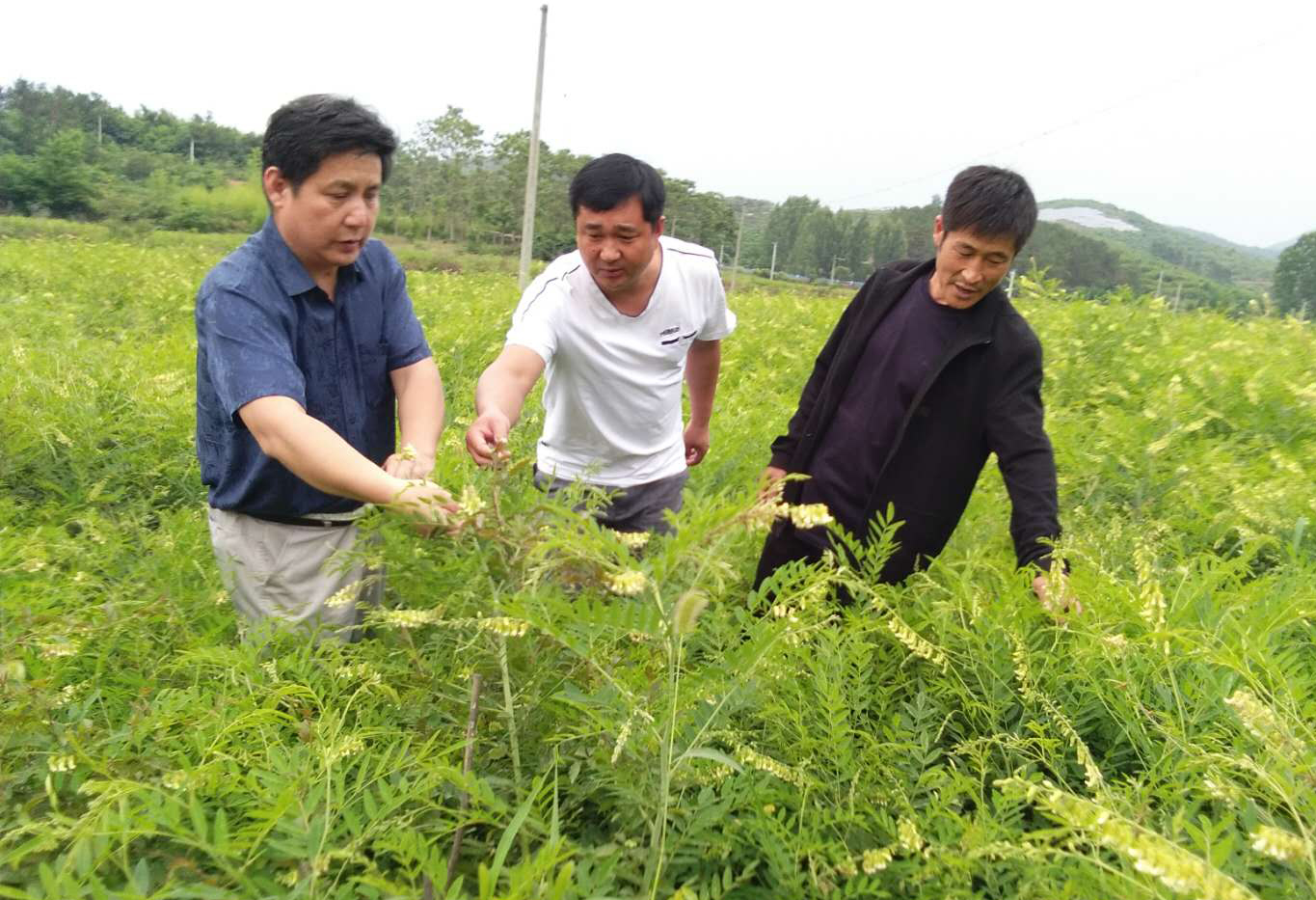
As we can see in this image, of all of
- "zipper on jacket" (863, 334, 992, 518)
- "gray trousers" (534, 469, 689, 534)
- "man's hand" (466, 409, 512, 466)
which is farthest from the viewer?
"gray trousers" (534, 469, 689, 534)

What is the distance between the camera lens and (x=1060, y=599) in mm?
1933

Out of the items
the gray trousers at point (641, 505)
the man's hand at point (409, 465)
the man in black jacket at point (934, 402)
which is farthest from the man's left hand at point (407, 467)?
the gray trousers at point (641, 505)

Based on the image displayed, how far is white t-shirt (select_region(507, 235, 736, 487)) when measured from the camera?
2857 mm

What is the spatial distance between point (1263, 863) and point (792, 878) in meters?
0.61

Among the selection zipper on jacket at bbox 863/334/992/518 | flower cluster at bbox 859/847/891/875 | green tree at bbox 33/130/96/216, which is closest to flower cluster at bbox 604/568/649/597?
flower cluster at bbox 859/847/891/875

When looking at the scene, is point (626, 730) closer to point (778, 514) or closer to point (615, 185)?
point (778, 514)

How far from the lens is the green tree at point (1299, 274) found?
40.4 ft

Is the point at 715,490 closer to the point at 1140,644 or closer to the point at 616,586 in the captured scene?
the point at 1140,644

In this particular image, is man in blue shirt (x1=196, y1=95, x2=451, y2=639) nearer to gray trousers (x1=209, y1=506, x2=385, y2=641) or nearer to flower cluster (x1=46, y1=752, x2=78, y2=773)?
gray trousers (x1=209, y1=506, x2=385, y2=641)

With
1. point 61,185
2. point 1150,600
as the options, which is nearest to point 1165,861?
point 1150,600

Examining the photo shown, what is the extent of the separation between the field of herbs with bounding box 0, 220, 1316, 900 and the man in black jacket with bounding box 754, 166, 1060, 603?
0.29 meters

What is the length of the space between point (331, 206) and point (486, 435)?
65cm

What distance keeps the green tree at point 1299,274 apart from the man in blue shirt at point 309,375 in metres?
11.4

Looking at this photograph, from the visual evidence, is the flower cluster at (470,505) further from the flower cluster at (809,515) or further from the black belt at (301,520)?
the black belt at (301,520)
